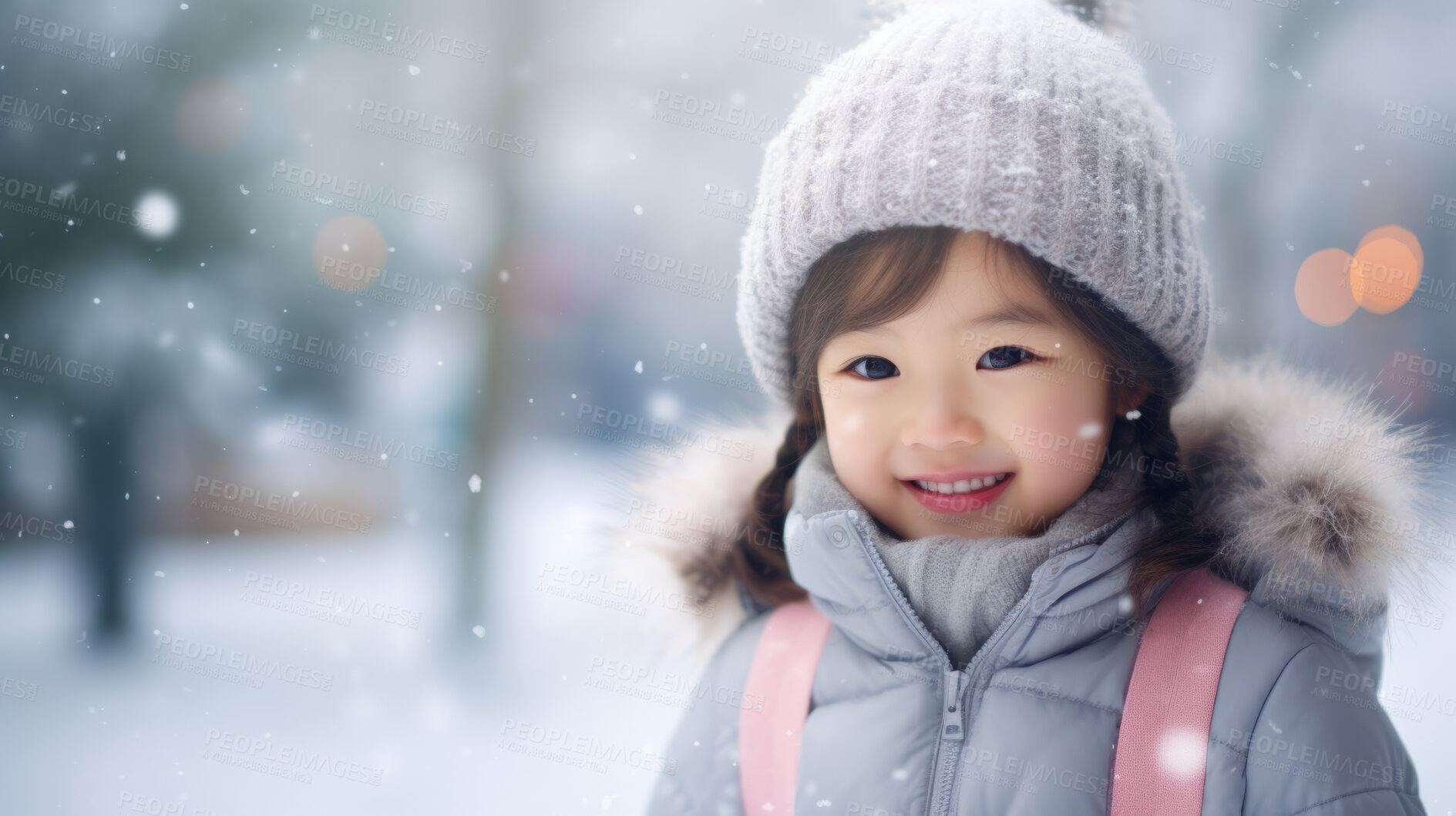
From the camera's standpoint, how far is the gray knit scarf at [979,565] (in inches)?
27.1

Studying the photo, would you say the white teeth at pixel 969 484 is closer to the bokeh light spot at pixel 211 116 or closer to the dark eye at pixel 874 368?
the dark eye at pixel 874 368

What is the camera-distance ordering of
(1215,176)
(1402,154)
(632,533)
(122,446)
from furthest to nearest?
(122,446) < (1215,176) < (1402,154) < (632,533)

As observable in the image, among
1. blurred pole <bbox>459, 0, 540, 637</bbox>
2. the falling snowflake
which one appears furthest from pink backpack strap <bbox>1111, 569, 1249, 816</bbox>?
blurred pole <bbox>459, 0, 540, 637</bbox>

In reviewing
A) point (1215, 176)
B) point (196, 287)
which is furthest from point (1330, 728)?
point (196, 287)

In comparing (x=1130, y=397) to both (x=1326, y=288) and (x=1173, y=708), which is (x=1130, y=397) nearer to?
(x=1173, y=708)

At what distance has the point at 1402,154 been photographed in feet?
5.46

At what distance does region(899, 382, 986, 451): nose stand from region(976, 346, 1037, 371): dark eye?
4 cm

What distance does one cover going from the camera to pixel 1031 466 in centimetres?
69

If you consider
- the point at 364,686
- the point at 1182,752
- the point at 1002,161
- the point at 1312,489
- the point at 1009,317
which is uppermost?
the point at 1002,161

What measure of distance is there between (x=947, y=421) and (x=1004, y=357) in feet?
0.29

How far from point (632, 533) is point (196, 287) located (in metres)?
1.87

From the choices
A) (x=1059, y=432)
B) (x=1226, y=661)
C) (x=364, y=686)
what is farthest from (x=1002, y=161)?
(x=364, y=686)

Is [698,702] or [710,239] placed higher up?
[710,239]

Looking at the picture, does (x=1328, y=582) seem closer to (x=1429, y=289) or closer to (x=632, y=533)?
(x=632, y=533)
